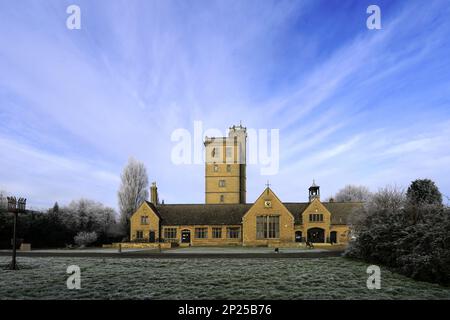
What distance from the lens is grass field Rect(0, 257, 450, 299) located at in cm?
1398

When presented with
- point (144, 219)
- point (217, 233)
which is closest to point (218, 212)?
point (217, 233)

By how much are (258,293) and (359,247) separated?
1465 centimetres

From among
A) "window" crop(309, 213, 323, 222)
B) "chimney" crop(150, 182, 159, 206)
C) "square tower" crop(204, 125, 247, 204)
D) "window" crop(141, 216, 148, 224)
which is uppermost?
"square tower" crop(204, 125, 247, 204)

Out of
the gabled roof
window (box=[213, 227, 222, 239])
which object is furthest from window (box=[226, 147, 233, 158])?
window (box=[213, 227, 222, 239])

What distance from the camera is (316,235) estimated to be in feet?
173

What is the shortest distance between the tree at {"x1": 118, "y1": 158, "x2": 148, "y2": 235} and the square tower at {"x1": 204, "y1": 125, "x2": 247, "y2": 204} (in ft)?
36.5

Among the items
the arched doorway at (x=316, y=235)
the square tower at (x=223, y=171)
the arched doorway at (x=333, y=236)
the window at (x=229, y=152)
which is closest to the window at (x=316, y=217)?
the arched doorway at (x=316, y=235)

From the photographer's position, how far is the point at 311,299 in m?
13.2

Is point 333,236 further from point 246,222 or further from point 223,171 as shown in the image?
point 223,171

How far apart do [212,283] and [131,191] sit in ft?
165

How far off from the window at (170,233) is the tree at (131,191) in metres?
10.9

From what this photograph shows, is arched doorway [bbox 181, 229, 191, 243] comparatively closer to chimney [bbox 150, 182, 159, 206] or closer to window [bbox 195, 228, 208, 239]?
window [bbox 195, 228, 208, 239]

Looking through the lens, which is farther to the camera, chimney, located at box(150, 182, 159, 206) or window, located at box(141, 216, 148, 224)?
chimney, located at box(150, 182, 159, 206)

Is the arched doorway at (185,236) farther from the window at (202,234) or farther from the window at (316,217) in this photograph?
the window at (316,217)
